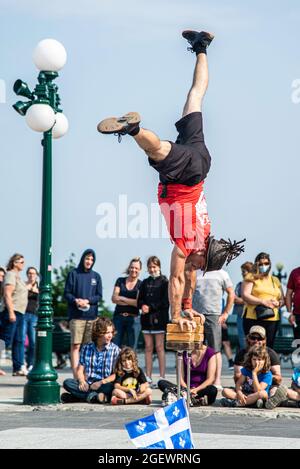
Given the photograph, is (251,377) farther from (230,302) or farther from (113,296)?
(113,296)

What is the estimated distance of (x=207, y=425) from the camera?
1121 centimetres

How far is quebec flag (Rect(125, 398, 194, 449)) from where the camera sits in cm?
730

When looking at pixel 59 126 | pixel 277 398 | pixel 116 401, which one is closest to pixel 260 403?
pixel 277 398

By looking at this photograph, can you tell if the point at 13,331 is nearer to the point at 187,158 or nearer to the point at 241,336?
the point at 241,336

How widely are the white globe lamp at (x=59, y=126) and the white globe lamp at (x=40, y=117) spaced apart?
0.37 m

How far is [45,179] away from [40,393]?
8.23 feet

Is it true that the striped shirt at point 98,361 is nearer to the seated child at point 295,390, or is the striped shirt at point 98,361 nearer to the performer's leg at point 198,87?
the seated child at point 295,390

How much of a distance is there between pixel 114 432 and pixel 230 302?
15.5 ft

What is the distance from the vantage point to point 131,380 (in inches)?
513

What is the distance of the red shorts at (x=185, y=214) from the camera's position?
7.61 meters

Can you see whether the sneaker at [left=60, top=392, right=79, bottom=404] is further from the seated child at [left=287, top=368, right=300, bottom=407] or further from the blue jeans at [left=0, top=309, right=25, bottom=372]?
the blue jeans at [left=0, top=309, right=25, bottom=372]

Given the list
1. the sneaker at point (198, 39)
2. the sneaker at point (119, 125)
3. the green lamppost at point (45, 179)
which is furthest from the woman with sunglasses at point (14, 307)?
the sneaker at point (119, 125)

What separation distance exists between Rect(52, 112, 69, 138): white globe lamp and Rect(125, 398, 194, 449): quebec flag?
6.56 meters
